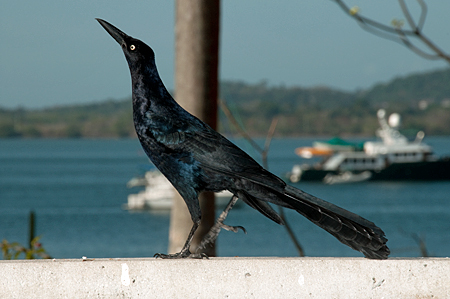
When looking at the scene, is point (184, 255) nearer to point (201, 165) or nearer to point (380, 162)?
point (201, 165)

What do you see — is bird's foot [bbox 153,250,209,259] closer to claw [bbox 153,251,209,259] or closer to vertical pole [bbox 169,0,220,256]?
claw [bbox 153,251,209,259]

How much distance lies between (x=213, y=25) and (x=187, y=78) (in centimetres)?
51

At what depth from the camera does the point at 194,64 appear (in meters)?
4.92

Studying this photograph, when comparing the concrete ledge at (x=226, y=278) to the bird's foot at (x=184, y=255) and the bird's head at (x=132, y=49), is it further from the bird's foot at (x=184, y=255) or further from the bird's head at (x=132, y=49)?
the bird's head at (x=132, y=49)

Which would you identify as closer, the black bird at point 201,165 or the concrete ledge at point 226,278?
the black bird at point 201,165

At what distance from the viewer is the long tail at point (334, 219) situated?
3.53 metres

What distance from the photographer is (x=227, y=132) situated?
684 cm

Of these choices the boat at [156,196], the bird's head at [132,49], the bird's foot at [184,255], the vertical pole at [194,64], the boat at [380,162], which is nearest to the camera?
the bird's head at [132,49]

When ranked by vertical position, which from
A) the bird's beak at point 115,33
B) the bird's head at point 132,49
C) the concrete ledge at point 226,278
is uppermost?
the bird's beak at point 115,33

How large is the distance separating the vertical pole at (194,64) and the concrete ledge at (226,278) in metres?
1.21

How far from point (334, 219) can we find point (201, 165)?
88 centimetres

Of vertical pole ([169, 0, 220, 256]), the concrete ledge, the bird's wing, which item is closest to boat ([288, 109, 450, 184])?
vertical pole ([169, 0, 220, 256])

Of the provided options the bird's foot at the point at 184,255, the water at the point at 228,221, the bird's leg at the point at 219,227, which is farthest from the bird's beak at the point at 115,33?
the water at the point at 228,221

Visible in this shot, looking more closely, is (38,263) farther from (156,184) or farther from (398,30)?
(156,184)
